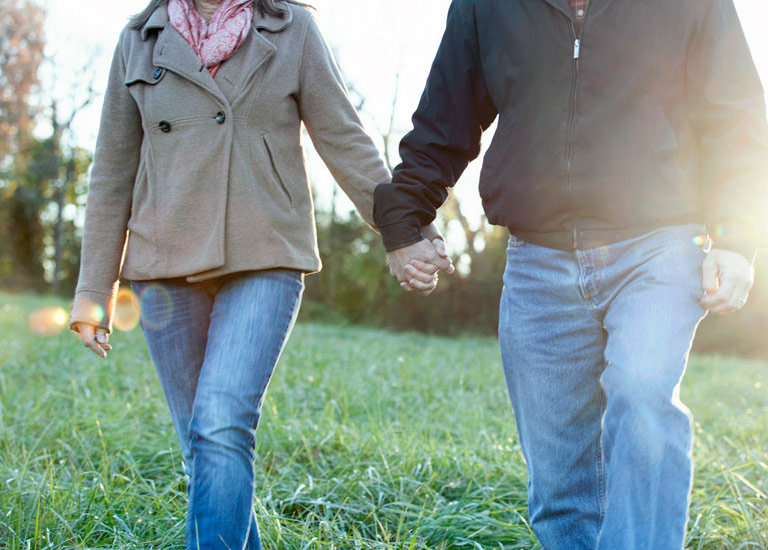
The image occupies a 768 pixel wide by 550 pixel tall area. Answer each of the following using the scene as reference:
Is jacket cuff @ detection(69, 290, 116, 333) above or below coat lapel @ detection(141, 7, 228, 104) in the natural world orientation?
below

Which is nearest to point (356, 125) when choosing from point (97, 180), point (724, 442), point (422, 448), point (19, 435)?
point (97, 180)

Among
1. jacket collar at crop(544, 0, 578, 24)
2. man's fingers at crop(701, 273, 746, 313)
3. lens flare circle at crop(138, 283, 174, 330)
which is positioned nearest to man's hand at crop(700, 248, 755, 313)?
man's fingers at crop(701, 273, 746, 313)

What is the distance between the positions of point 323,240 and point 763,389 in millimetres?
15132

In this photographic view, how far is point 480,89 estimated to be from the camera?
7.91 feet

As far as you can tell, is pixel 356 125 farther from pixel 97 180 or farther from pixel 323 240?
pixel 323 240

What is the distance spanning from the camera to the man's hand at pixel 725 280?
180 cm

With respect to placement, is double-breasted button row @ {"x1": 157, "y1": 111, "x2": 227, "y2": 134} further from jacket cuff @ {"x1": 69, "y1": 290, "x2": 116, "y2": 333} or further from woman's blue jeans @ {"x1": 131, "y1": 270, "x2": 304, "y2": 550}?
jacket cuff @ {"x1": 69, "y1": 290, "x2": 116, "y2": 333}

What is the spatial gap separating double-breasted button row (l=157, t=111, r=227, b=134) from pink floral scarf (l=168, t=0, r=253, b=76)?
0.52 feet

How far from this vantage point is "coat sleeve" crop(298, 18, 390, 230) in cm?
244

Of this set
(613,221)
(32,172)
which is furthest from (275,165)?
(32,172)

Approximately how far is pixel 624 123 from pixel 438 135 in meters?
0.63

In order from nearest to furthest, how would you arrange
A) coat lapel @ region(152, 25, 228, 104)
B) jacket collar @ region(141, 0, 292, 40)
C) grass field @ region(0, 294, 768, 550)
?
coat lapel @ region(152, 25, 228, 104), jacket collar @ region(141, 0, 292, 40), grass field @ region(0, 294, 768, 550)

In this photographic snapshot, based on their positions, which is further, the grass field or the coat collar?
the grass field

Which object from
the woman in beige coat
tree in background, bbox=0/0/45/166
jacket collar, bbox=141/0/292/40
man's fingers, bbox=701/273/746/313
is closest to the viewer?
man's fingers, bbox=701/273/746/313
